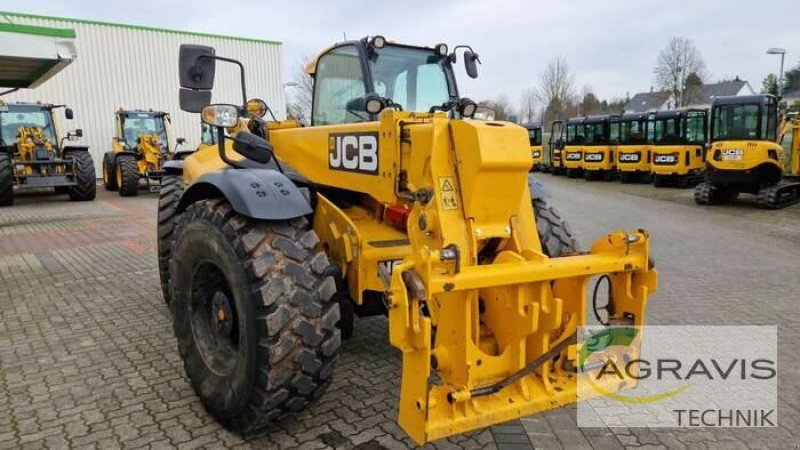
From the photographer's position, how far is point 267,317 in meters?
2.85

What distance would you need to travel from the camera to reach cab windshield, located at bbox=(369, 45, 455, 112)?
4242 mm

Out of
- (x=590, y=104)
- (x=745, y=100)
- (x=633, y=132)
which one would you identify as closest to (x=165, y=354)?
(x=745, y=100)

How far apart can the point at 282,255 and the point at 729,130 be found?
15.0 m

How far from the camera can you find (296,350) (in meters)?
2.88

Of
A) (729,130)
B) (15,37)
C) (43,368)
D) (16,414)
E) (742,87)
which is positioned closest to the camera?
(16,414)

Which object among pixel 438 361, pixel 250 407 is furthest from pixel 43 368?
pixel 438 361

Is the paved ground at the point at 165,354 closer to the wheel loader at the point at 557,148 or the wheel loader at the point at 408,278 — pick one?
the wheel loader at the point at 408,278

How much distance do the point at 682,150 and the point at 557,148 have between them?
763 centimetres

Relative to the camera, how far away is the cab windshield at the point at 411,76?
424 centimetres

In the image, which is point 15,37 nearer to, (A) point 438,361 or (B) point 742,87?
(A) point 438,361

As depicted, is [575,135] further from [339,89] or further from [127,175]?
[339,89]

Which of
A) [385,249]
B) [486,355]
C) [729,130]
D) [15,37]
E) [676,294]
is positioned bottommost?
[676,294]

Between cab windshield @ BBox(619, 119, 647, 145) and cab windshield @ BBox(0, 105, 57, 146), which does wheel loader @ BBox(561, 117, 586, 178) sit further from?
cab windshield @ BBox(0, 105, 57, 146)

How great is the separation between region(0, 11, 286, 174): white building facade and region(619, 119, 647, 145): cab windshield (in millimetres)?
15954
